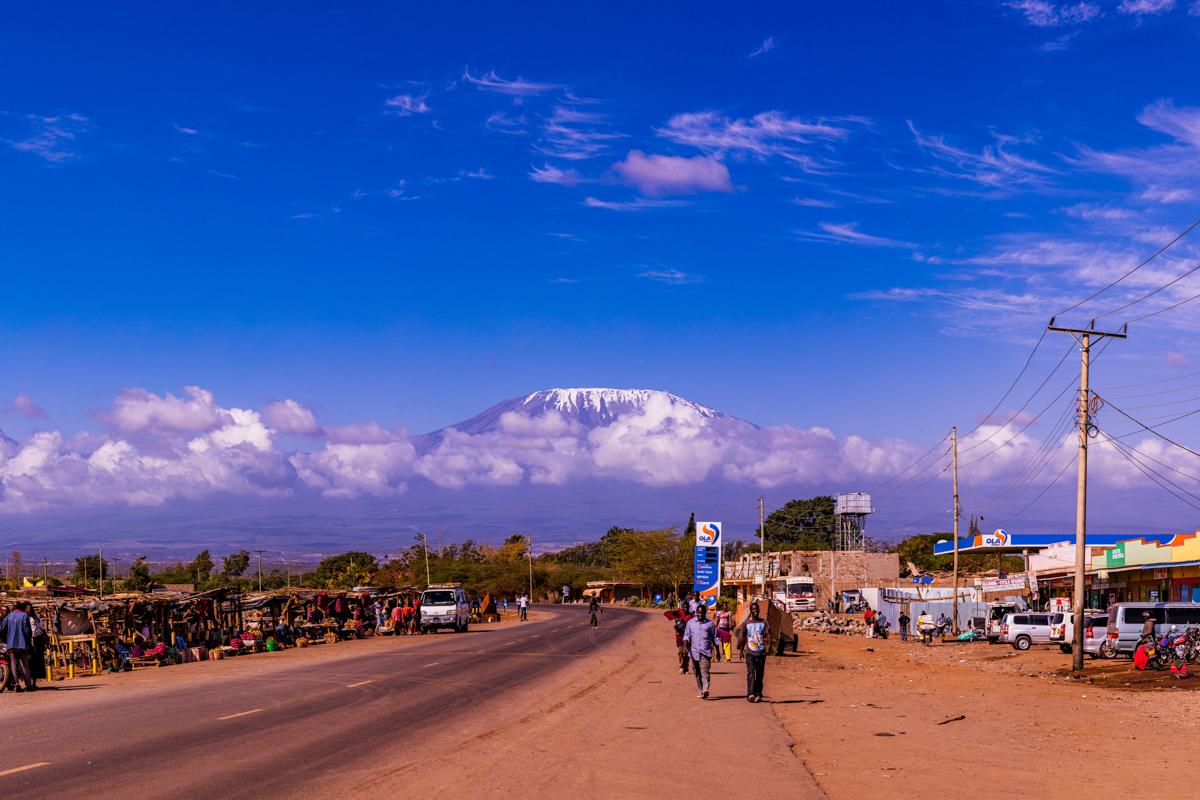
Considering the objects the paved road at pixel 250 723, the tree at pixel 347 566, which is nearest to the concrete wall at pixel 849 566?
the tree at pixel 347 566

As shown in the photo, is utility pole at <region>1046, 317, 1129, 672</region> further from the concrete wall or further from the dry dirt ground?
the concrete wall

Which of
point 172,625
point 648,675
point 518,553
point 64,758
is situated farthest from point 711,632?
point 518,553

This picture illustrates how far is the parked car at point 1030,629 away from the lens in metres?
41.5

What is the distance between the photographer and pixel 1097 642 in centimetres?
3444

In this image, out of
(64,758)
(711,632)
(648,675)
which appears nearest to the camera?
(64,758)

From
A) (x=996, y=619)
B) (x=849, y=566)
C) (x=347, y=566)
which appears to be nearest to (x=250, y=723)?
(x=996, y=619)

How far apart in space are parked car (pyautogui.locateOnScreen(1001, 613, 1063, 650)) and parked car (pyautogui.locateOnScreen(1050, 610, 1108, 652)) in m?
0.22

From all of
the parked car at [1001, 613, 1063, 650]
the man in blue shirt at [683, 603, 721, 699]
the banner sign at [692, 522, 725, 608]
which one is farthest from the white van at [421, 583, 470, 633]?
the man in blue shirt at [683, 603, 721, 699]

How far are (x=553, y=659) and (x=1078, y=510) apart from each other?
16430 millimetres

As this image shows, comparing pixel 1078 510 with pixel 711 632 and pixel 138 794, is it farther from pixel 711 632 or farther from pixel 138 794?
pixel 138 794

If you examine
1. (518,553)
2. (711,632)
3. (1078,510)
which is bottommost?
(518,553)

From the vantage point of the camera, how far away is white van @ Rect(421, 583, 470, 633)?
50.1 meters

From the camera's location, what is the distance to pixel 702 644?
63.3 feet

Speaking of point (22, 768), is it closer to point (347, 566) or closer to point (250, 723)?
point (250, 723)
